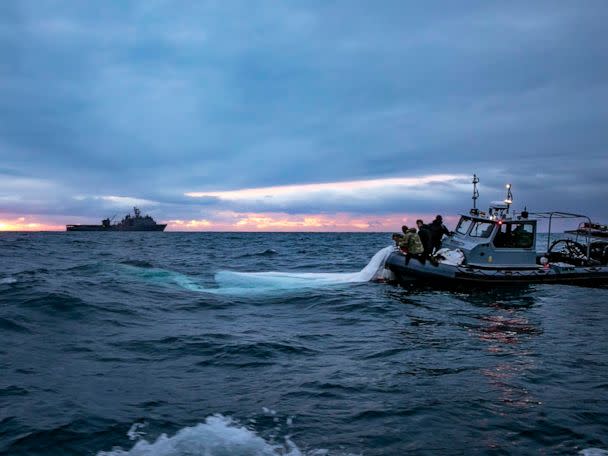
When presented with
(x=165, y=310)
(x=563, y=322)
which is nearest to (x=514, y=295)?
(x=563, y=322)

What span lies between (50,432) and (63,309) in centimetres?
805

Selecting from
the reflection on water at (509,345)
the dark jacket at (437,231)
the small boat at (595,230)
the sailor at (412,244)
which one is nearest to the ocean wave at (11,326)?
the reflection on water at (509,345)

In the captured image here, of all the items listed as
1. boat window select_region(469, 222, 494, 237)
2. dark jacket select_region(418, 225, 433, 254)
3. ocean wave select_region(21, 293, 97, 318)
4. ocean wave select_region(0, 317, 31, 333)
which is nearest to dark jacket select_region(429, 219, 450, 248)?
dark jacket select_region(418, 225, 433, 254)

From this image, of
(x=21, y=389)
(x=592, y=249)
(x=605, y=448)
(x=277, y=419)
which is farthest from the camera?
(x=592, y=249)

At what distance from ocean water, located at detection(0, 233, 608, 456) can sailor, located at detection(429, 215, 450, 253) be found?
227 inches

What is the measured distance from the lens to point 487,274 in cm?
1822

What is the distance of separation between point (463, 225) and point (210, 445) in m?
18.1

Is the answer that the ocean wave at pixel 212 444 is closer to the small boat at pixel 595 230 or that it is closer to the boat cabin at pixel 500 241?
the boat cabin at pixel 500 241

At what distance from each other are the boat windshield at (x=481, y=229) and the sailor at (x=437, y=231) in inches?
44.0

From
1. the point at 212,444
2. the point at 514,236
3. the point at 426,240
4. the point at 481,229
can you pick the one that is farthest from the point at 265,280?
the point at 212,444

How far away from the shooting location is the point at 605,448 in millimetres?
5250

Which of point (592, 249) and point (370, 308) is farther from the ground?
point (592, 249)

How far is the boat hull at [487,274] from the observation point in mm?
18250

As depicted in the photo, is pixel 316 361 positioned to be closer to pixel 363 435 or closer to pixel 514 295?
pixel 363 435
